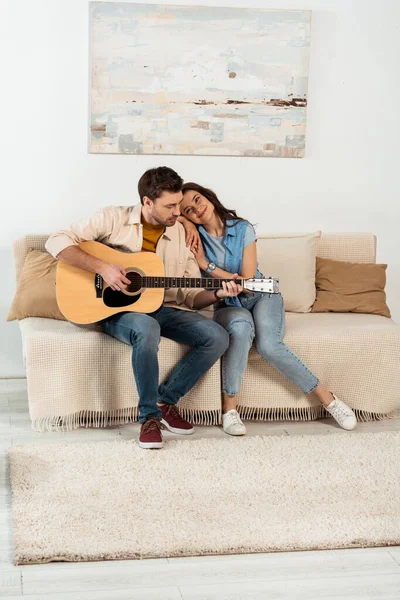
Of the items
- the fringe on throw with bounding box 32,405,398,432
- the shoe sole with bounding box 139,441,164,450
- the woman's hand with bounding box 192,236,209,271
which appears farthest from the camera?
the woman's hand with bounding box 192,236,209,271

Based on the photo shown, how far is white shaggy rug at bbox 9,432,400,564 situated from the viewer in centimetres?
234

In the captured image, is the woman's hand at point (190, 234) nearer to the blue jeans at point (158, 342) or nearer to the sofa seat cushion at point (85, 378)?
the blue jeans at point (158, 342)

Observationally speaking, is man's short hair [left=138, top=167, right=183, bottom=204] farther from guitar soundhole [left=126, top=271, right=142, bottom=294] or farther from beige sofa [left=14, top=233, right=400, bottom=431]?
beige sofa [left=14, top=233, right=400, bottom=431]

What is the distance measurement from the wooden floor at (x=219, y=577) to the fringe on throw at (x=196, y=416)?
32.9 inches

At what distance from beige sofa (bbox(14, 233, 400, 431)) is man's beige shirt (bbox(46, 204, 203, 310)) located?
221mm

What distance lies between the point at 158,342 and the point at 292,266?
2.99 ft

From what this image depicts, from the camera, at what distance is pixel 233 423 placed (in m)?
3.25

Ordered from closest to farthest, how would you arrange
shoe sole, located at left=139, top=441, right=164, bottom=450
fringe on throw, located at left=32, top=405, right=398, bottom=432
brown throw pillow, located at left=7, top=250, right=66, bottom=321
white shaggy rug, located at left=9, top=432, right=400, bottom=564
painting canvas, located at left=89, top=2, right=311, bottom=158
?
1. white shaggy rug, located at left=9, top=432, right=400, bottom=564
2. shoe sole, located at left=139, top=441, right=164, bottom=450
3. fringe on throw, located at left=32, top=405, right=398, bottom=432
4. brown throw pillow, located at left=7, top=250, right=66, bottom=321
5. painting canvas, located at left=89, top=2, right=311, bottom=158

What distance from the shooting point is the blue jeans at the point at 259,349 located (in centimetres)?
327

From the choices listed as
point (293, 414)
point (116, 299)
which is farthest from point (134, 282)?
point (293, 414)

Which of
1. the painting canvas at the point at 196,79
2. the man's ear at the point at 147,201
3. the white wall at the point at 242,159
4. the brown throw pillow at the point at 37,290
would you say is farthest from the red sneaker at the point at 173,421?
the painting canvas at the point at 196,79

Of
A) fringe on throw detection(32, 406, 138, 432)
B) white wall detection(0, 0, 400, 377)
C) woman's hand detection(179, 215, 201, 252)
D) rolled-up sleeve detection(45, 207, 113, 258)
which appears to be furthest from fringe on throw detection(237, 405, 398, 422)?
white wall detection(0, 0, 400, 377)

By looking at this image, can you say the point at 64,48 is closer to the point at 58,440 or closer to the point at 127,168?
the point at 127,168

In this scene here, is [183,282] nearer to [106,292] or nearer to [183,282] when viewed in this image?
[183,282]
